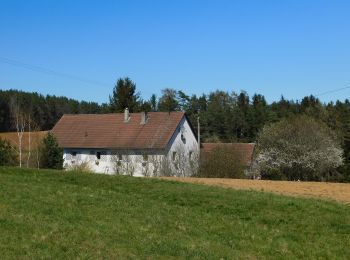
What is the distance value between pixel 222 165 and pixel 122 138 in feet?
57.1

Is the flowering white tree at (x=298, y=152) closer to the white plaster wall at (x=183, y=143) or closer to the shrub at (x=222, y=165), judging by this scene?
the white plaster wall at (x=183, y=143)

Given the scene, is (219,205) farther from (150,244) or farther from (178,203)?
(150,244)

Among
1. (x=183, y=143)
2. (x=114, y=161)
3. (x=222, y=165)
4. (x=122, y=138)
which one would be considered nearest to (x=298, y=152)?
(x=183, y=143)

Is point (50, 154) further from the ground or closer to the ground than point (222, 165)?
further from the ground

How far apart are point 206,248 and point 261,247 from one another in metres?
1.19

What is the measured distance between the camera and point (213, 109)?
101875 millimetres

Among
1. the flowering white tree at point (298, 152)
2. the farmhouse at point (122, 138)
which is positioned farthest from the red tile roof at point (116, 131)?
the flowering white tree at point (298, 152)

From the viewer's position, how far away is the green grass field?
925cm

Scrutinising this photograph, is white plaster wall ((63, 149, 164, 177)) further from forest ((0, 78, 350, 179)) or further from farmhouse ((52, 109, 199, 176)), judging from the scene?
forest ((0, 78, 350, 179))

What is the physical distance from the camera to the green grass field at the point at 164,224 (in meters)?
9.25

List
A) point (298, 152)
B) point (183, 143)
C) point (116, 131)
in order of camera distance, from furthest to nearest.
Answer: point (116, 131)
point (183, 143)
point (298, 152)

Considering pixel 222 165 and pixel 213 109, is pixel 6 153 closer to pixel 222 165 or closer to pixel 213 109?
pixel 222 165

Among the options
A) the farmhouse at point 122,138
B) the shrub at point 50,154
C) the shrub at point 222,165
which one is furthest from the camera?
the farmhouse at point 122,138

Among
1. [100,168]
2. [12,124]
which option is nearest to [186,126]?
[100,168]
